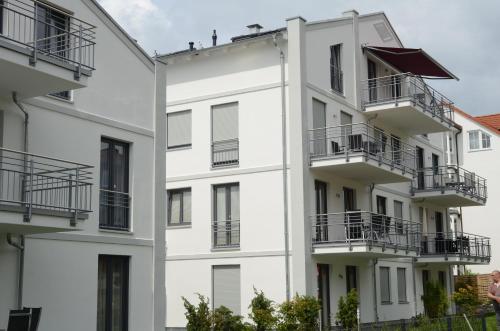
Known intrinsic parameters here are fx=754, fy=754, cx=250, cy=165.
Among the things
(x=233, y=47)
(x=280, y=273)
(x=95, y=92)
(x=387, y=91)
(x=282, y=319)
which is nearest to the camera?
(x=95, y=92)

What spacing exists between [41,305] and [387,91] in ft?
65.0

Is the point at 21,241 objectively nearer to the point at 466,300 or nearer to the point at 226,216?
the point at 226,216

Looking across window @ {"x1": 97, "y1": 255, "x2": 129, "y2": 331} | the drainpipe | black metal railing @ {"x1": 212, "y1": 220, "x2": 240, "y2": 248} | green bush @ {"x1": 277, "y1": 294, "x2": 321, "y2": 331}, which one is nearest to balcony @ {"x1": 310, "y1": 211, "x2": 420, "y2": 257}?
black metal railing @ {"x1": 212, "y1": 220, "x2": 240, "y2": 248}

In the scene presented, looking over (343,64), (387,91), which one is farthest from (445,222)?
(343,64)

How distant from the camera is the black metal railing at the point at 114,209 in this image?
58.3ft

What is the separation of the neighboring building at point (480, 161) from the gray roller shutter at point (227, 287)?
23.4 metres

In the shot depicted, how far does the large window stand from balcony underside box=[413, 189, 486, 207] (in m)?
12.4

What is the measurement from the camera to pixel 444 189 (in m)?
32.6

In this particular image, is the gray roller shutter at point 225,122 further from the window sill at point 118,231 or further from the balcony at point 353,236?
the window sill at point 118,231

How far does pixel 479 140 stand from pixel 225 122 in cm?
2632

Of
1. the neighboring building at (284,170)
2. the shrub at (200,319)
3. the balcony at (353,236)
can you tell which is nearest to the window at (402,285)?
the neighboring building at (284,170)

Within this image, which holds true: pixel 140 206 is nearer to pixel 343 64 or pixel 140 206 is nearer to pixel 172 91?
pixel 172 91

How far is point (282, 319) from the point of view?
68.5 feet

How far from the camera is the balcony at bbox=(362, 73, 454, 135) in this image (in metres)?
28.8
